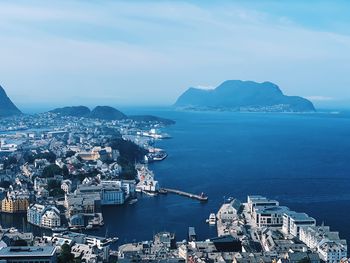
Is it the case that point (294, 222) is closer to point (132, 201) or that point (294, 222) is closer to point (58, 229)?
point (58, 229)

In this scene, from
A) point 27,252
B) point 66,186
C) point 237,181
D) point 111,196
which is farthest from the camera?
point 237,181

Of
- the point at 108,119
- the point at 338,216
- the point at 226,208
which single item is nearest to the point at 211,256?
A: the point at 226,208

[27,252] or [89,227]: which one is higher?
[27,252]

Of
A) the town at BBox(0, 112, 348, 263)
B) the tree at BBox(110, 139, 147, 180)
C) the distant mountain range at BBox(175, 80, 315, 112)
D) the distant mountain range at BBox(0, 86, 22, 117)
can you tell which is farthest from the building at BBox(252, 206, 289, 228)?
the distant mountain range at BBox(175, 80, 315, 112)

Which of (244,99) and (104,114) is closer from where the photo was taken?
(104,114)

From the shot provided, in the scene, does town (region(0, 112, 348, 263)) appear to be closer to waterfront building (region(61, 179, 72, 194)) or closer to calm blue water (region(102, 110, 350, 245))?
waterfront building (region(61, 179, 72, 194))

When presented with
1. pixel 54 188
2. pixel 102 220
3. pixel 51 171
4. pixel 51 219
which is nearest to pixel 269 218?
pixel 102 220
